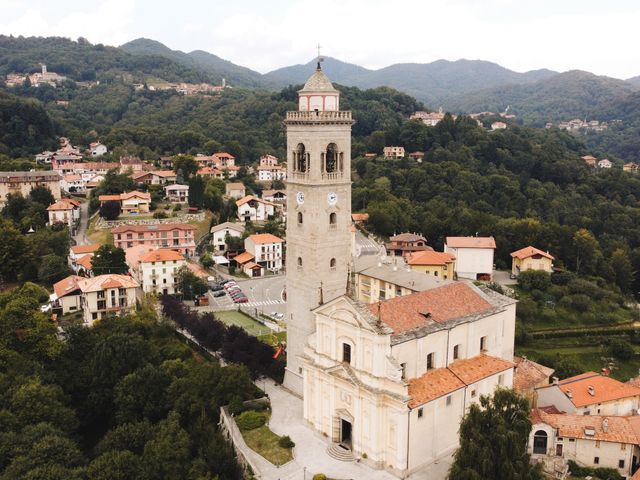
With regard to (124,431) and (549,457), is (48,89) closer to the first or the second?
(124,431)

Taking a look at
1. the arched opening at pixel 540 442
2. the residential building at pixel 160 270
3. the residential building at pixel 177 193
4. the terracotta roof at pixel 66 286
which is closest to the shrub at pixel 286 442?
the arched opening at pixel 540 442

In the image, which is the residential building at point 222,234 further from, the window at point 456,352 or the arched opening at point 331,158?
the window at point 456,352

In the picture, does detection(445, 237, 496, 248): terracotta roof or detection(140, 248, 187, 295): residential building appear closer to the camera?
detection(140, 248, 187, 295): residential building

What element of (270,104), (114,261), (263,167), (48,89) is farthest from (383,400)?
(48,89)

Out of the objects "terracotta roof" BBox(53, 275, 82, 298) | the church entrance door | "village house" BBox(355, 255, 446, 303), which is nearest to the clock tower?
the church entrance door

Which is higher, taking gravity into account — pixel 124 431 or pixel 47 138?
pixel 47 138

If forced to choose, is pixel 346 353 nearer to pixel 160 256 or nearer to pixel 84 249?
pixel 160 256

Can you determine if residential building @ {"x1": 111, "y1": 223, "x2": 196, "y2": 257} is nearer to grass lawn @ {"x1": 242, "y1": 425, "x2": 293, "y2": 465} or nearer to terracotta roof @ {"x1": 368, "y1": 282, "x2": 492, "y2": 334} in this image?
grass lawn @ {"x1": 242, "y1": 425, "x2": 293, "y2": 465}
